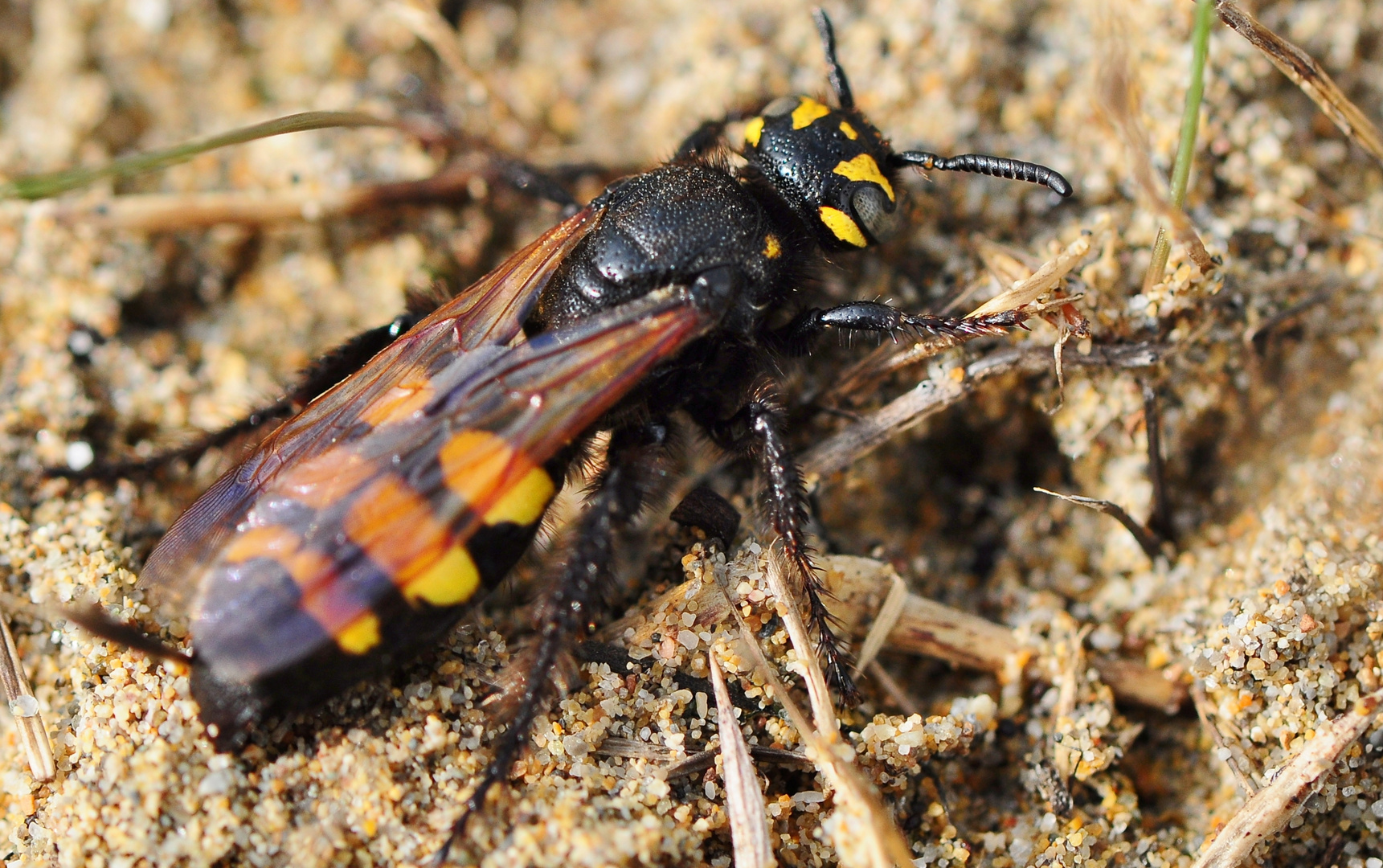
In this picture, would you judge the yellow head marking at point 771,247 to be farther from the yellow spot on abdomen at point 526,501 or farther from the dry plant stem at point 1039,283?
the yellow spot on abdomen at point 526,501

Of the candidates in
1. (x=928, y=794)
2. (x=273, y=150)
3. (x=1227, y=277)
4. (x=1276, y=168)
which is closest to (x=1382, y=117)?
(x=1276, y=168)

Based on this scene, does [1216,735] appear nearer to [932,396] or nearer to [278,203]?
[932,396]

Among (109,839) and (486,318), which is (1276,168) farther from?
(109,839)

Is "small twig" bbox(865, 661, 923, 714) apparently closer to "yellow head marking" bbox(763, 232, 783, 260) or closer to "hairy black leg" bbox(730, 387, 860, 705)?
"hairy black leg" bbox(730, 387, 860, 705)

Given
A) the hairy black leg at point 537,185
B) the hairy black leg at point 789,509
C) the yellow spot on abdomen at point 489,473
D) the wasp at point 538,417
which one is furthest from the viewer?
the hairy black leg at point 537,185

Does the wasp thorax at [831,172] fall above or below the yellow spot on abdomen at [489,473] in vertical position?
above

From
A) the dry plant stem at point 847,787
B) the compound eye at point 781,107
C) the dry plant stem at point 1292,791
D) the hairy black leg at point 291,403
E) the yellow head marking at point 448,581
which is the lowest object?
the dry plant stem at point 1292,791

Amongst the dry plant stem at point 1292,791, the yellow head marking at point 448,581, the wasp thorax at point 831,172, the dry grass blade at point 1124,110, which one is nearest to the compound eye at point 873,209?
the wasp thorax at point 831,172
